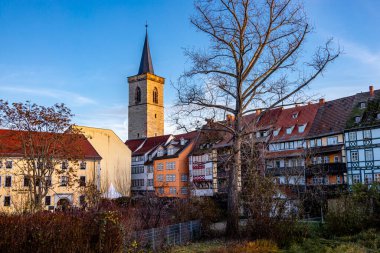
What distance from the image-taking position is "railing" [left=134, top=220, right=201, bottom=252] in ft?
41.3

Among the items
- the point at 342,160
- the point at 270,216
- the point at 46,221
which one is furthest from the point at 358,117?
the point at 46,221

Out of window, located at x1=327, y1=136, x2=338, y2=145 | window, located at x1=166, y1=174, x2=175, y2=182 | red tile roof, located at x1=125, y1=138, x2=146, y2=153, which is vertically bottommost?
window, located at x1=166, y1=174, x2=175, y2=182

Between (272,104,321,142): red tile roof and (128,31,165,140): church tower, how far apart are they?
46.5 meters

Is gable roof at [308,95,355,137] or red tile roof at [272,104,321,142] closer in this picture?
gable roof at [308,95,355,137]

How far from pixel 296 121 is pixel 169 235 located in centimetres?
3421

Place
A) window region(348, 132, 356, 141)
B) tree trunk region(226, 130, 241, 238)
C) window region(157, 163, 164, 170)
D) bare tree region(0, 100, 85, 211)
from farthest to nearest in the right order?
window region(157, 163, 164, 170) → window region(348, 132, 356, 141) → bare tree region(0, 100, 85, 211) → tree trunk region(226, 130, 241, 238)

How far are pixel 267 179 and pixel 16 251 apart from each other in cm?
973

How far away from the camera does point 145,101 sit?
9369 centimetres

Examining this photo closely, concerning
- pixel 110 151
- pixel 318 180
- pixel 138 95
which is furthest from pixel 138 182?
pixel 138 95

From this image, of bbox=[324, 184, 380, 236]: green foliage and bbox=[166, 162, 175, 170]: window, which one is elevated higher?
bbox=[166, 162, 175, 170]: window

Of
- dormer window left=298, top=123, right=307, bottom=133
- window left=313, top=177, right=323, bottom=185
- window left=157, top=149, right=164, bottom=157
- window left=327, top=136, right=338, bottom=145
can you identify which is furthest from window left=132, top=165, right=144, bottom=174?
window left=327, top=136, right=338, bottom=145

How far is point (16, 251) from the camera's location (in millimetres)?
7852

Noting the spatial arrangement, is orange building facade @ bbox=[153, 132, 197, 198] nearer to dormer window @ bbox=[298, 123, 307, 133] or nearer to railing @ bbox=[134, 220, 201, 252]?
dormer window @ bbox=[298, 123, 307, 133]

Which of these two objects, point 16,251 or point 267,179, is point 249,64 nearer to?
point 267,179
